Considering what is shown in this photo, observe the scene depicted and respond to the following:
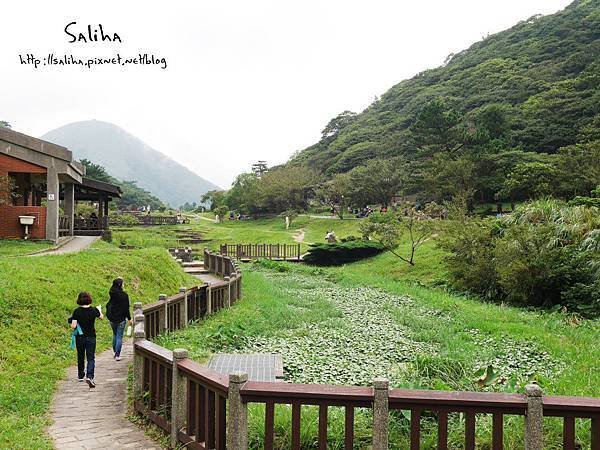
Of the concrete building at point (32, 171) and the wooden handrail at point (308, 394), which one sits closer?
the wooden handrail at point (308, 394)

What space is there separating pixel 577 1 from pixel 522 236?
379ft

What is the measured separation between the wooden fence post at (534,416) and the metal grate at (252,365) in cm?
380

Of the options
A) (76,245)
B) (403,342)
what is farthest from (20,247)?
(403,342)

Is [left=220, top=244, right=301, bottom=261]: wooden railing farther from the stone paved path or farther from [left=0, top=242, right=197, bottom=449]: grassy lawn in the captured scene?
the stone paved path

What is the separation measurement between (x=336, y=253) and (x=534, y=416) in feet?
94.3

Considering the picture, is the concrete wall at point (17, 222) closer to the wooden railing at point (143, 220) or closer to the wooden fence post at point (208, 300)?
the wooden fence post at point (208, 300)

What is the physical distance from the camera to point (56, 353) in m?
8.70

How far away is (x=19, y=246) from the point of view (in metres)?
17.3

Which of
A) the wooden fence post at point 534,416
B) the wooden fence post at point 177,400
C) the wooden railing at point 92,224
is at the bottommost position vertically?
the wooden fence post at point 177,400

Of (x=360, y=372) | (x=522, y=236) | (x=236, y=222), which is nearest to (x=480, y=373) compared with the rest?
(x=360, y=372)

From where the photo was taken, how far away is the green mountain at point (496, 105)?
50.3 m

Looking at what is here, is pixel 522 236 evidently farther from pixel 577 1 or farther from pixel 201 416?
pixel 577 1

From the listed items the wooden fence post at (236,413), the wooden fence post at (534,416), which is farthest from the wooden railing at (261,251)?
the wooden fence post at (534,416)

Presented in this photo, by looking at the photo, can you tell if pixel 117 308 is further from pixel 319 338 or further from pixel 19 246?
pixel 19 246
